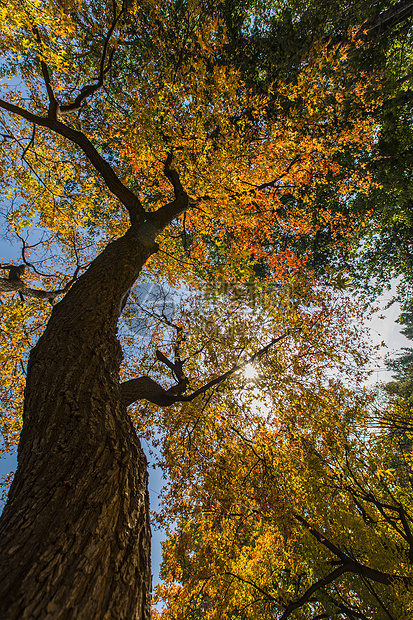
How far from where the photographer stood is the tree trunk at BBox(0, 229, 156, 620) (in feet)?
3.98

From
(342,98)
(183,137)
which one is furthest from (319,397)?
(342,98)

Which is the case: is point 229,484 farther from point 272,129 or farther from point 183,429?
point 272,129

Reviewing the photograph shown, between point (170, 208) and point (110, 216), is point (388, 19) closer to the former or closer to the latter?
point (170, 208)

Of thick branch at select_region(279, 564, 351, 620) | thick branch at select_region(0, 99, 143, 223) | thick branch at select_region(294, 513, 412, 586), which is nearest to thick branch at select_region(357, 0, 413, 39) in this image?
thick branch at select_region(0, 99, 143, 223)

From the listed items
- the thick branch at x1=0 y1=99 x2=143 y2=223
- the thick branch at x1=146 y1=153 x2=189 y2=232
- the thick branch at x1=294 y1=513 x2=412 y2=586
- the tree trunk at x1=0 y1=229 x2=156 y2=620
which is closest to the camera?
the tree trunk at x1=0 y1=229 x2=156 y2=620

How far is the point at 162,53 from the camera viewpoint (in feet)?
28.0

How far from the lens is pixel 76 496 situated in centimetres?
168

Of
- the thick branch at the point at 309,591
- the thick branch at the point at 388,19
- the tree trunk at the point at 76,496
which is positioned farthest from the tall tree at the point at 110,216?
the thick branch at the point at 309,591

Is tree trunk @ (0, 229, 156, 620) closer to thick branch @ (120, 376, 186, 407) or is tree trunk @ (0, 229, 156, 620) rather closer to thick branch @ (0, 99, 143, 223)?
thick branch @ (120, 376, 186, 407)

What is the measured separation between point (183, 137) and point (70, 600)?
9620 mm

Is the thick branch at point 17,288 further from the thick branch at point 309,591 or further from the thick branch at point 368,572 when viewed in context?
the thick branch at point 368,572

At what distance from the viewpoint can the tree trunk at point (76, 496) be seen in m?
1.21

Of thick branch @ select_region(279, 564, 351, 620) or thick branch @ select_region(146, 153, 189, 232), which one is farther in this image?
thick branch @ select_region(279, 564, 351, 620)

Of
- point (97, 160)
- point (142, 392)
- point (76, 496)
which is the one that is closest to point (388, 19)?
point (97, 160)
